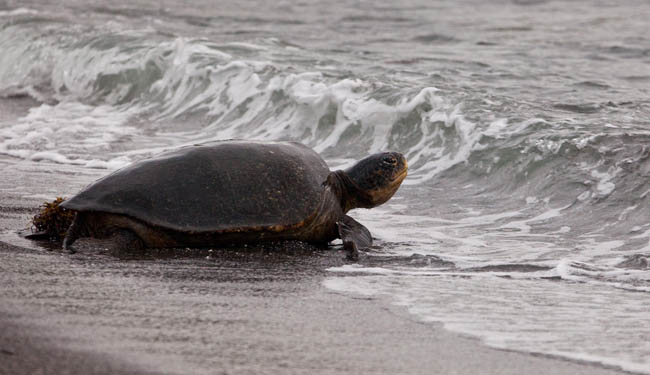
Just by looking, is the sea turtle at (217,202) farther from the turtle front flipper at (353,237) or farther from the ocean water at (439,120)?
the ocean water at (439,120)

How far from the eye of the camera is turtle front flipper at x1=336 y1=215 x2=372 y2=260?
187 inches

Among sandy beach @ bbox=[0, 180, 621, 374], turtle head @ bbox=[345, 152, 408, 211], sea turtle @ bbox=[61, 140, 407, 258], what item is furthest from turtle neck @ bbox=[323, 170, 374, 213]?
sandy beach @ bbox=[0, 180, 621, 374]

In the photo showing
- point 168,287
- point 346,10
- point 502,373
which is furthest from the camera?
point 346,10

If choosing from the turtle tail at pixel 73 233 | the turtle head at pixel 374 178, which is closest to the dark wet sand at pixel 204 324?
the turtle tail at pixel 73 233

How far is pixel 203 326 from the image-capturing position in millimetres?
3273

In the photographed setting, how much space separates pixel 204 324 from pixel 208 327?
4cm

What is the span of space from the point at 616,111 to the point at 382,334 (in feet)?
18.3

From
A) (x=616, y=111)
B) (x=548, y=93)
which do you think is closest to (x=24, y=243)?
(x=616, y=111)

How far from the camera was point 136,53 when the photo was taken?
12.6 m

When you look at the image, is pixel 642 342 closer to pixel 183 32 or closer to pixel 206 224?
pixel 206 224

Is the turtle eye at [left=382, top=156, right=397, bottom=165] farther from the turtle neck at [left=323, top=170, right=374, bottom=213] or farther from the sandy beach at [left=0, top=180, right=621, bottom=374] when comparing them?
the sandy beach at [left=0, top=180, right=621, bottom=374]

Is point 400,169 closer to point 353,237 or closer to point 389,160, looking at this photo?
point 389,160

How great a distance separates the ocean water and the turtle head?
23 cm

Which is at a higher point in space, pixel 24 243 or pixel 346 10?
pixel 346 10
